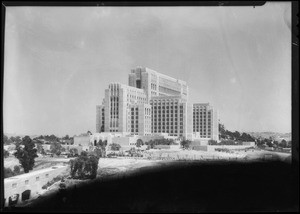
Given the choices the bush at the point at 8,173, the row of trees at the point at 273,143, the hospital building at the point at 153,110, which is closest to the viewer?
the bush at the point at 8,173

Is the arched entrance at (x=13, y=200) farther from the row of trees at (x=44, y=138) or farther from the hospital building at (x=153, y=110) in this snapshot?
the hospital building at (x=153, y=110)

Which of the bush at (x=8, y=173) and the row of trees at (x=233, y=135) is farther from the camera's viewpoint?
the row of trees at (x=233, y=135)

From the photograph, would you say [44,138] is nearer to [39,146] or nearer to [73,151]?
[39,146]

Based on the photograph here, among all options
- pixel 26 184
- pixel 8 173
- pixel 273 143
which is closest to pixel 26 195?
pixel 26 184

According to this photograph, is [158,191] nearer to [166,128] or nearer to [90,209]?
[90,209]

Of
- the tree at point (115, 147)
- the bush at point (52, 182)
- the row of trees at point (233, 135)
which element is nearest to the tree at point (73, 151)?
the bush at point (52, 182)
